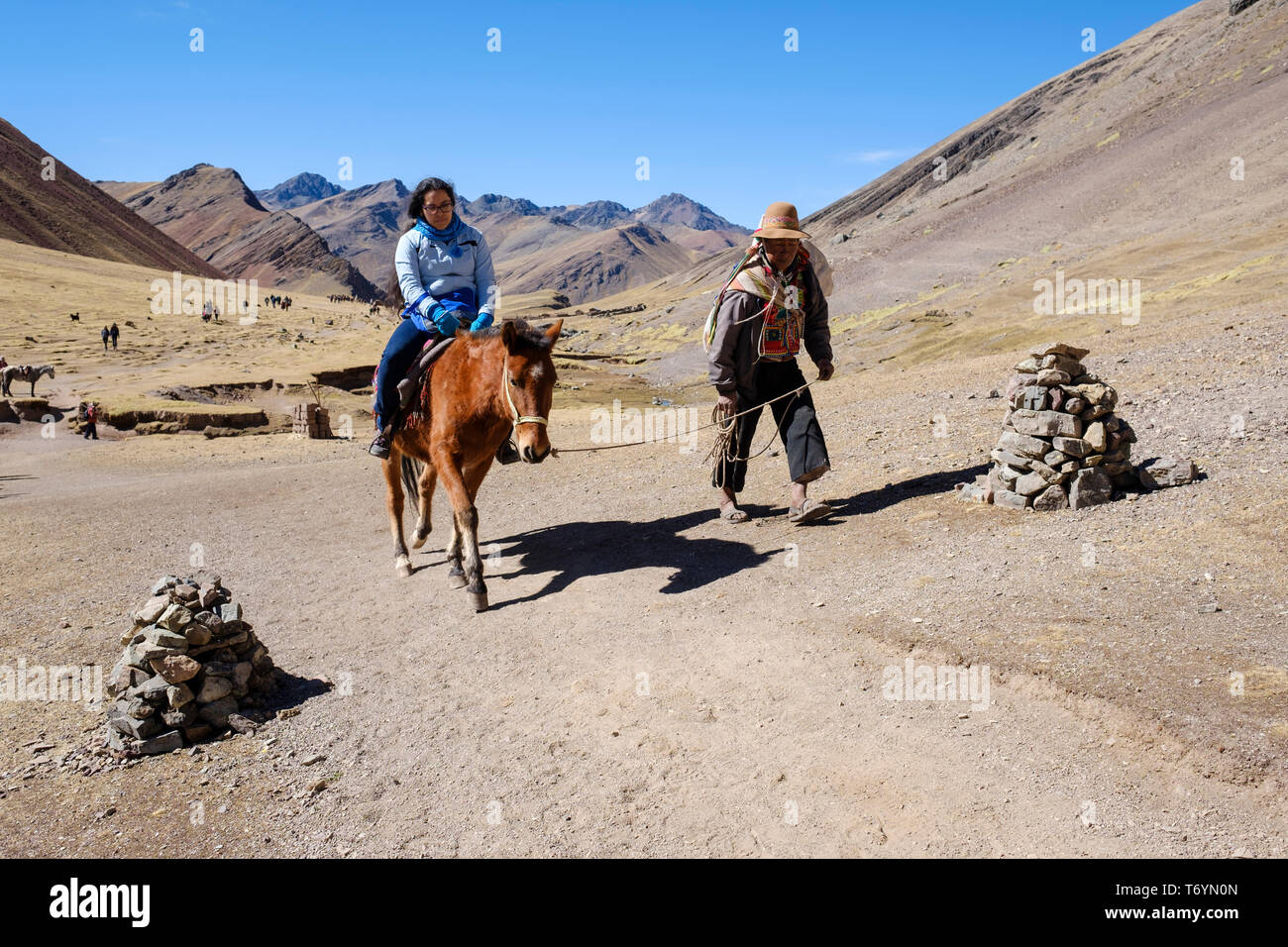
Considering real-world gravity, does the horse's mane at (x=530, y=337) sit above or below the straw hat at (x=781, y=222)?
below

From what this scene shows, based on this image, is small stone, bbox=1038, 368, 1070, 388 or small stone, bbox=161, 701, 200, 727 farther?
small stone, bbox=1038, 368, 1070, 388

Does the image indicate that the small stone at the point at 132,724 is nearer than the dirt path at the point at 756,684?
No

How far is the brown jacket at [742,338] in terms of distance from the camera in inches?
285

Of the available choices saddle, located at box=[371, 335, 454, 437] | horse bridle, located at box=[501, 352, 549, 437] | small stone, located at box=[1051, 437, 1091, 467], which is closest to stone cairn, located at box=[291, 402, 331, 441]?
saddle, located at box=[371, 335, 454, 437]

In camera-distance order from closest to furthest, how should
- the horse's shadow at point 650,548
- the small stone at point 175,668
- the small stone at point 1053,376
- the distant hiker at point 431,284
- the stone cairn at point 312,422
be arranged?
the small stone at point 175,668 → the small stone at point 1053,376 → the horse's shadow at point 650,548 → the distant hiker at point 431,284 → the stone cairn at point 312,422

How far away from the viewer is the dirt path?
3428 millimetres

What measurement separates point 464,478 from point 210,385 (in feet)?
77.7

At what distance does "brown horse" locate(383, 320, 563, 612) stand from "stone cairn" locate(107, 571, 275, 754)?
6.17 feet

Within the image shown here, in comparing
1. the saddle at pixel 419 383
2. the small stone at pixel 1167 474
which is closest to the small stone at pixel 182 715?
the saddle at pixel 419 383

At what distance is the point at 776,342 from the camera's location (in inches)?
289

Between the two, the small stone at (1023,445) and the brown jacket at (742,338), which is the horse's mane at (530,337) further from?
the small stone at (1023,445)

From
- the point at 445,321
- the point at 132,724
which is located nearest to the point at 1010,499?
Answer: the point at 445,321

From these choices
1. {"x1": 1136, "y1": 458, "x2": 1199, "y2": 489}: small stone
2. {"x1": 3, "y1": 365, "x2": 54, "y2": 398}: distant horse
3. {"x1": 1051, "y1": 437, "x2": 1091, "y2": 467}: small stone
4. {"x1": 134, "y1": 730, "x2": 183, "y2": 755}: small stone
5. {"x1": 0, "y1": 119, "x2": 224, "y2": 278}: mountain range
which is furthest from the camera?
{"x1": 0, "y1": 119, "x2": 224, "y2": 278}: mountain range

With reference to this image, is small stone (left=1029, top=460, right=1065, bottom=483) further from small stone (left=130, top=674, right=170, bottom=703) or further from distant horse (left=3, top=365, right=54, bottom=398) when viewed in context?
distant horse (left=3, top=365, right=54, bottom=398)
